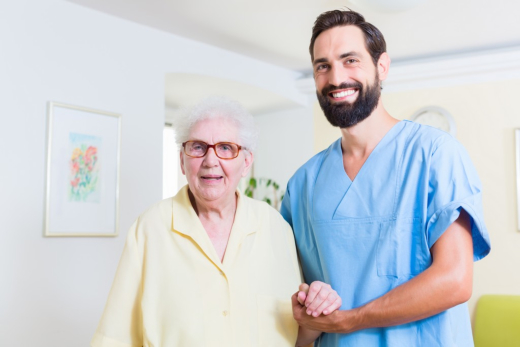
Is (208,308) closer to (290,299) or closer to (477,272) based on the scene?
(290,299)

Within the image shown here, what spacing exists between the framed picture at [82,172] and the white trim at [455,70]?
8.30 feet

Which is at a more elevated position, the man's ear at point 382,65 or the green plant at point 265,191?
the man's ear at point 382,65

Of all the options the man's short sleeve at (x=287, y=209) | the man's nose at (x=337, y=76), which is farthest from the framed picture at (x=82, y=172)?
the man's nose at (x=337, y=76)

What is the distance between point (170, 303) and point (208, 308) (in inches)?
4.0

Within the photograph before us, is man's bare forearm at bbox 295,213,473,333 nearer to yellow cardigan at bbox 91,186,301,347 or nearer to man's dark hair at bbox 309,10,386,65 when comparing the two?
yellow cardigan at bbox 91,186,301,347

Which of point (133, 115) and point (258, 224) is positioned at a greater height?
point (133, 115)

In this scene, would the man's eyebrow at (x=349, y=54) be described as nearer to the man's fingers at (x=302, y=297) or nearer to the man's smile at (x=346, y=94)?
the man's smile at (x=346, y=94)

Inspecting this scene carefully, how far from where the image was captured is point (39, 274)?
3.68 metres

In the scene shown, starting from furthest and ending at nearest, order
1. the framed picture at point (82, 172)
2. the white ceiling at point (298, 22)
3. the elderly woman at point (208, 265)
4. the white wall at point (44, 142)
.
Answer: the white ceiling at point (298, 22), the framed picture at point (82, 172), the white wall at point (44, 142), the elderly woman at point (208, 265)

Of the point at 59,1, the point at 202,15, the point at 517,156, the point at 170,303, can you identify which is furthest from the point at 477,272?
the point at 170,303

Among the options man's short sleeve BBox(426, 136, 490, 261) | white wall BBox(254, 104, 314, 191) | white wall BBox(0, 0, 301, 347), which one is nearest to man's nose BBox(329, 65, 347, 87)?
man's short sleeve BBox(426, 136, 490, 261)

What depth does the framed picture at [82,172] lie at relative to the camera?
3.81 meters

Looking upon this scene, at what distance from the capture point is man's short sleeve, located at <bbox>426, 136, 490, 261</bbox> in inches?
64.1

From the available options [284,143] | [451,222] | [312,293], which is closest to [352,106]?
[451,222]
